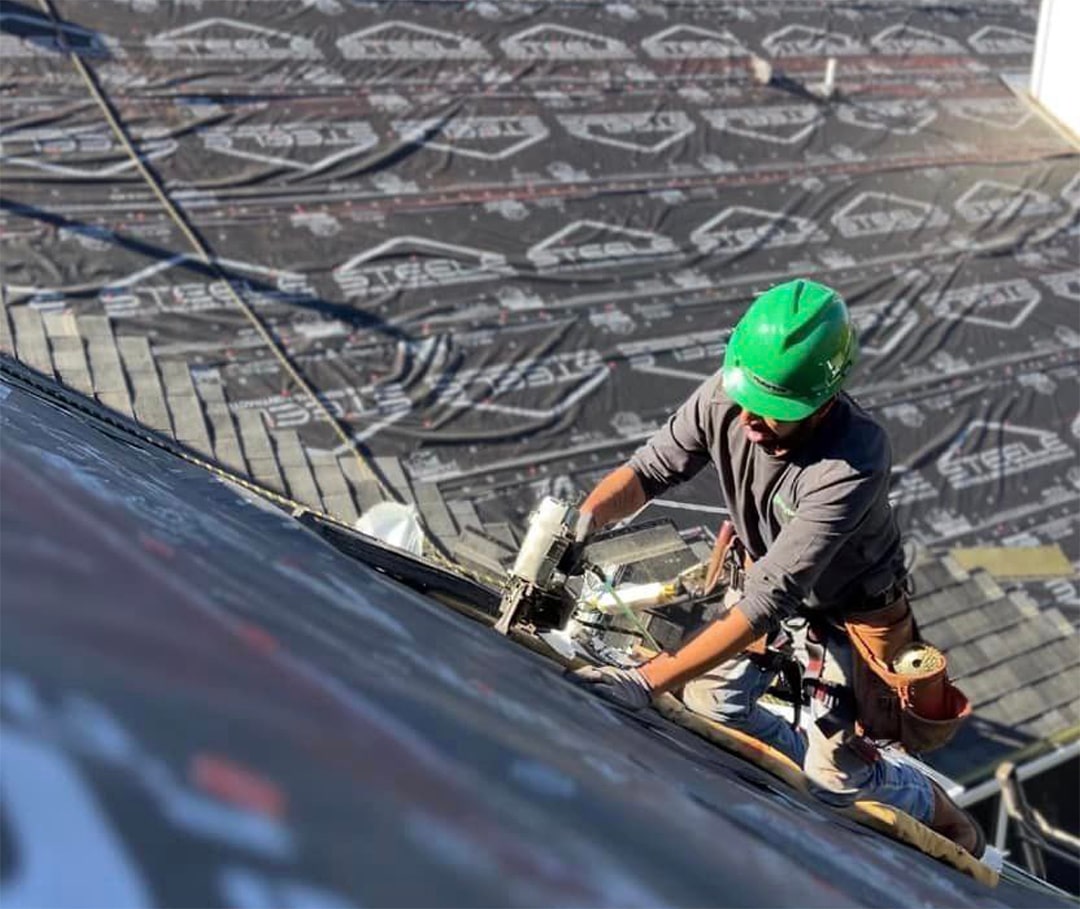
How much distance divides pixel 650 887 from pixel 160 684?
0.73m

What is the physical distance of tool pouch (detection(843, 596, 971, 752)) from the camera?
4223 mm

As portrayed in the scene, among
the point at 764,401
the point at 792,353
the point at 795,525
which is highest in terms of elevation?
the point at 792,353

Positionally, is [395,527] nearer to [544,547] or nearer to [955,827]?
[544,547]

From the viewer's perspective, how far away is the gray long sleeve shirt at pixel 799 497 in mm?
3760

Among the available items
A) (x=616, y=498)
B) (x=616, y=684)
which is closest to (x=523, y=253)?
(x=616, y=498)

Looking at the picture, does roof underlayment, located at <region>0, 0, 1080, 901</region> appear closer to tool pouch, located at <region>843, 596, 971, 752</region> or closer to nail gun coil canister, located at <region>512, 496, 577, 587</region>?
tool pouch, located at <region>843, 596, 971, 752</region>

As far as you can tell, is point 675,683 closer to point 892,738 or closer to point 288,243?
point 892,738

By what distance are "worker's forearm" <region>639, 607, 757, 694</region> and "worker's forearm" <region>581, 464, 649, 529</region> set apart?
1.83 ft

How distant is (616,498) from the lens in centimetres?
418

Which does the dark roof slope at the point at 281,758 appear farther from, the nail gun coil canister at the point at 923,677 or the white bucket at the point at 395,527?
the white bucket at the point at 395,527

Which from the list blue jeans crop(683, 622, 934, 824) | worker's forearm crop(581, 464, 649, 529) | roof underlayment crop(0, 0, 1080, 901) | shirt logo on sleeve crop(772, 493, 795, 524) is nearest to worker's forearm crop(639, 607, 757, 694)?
shirt logo on sleeve crop(772, 493, 795, 524)

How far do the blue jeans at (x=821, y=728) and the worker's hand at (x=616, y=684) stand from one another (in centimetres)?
85

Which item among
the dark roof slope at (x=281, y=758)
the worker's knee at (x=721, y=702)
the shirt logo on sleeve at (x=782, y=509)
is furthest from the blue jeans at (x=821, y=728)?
the dark roof slope at (x=281, y=758)

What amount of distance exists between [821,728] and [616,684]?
130 cm
